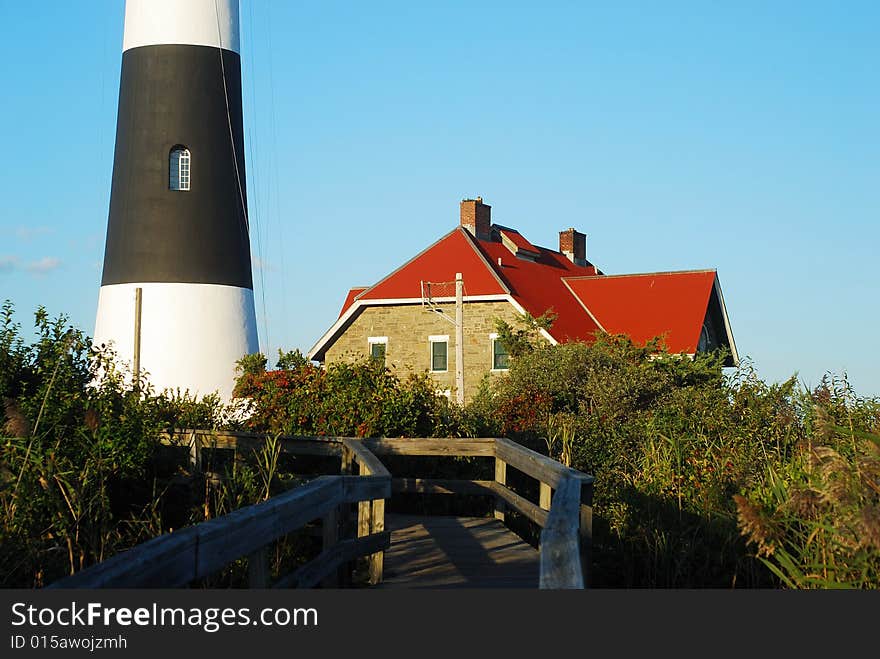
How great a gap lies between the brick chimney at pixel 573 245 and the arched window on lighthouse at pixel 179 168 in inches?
965

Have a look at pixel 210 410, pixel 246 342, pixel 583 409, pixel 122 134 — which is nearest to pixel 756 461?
pixel 210 410

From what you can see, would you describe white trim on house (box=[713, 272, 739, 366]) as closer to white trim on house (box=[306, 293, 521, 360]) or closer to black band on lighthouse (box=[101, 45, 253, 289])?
white trim on house (box=[306, 293, 521, 360])

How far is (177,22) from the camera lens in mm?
20234

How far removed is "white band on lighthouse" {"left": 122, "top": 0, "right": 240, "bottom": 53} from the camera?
2023 centimetres

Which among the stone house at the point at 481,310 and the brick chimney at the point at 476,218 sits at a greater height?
the brick chimney at the point at 476,218

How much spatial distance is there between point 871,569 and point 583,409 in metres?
13.5

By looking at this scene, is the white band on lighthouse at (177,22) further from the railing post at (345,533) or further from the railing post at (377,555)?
the railing post at (377,555)

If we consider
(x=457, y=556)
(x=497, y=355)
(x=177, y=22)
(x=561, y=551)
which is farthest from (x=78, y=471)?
(x=497, y=355)

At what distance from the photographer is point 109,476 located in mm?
9070

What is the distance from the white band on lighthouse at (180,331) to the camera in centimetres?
2045

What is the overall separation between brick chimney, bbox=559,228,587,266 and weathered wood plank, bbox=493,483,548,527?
3345 cm

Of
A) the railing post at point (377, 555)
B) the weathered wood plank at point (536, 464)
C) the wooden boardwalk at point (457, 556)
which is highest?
the weathered wood plank at point (536, 464)

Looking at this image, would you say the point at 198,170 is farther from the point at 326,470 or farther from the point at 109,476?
the point at 109,476

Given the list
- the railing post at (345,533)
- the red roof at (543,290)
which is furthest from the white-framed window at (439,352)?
the railing post at (345,533)
